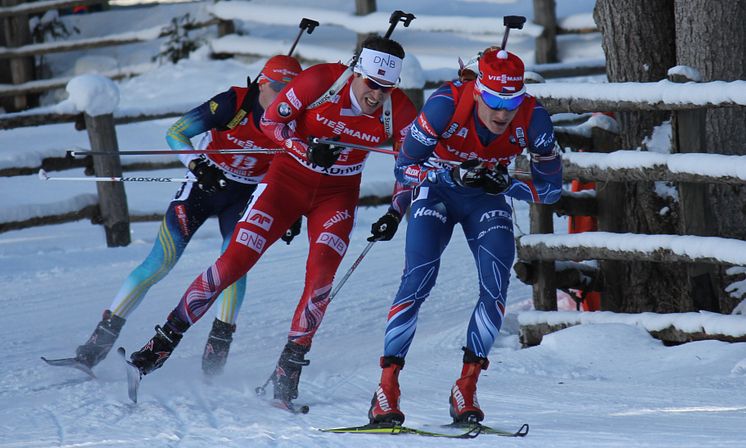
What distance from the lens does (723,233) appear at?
7.36 m

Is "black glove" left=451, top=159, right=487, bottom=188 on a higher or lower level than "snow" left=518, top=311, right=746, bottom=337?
higher

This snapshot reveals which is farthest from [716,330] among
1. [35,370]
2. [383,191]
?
[383,191]

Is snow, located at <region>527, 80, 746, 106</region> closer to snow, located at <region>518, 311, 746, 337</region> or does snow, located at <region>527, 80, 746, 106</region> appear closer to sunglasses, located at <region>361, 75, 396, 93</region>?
snow, located at <region>518, 311, 746, 337</region>

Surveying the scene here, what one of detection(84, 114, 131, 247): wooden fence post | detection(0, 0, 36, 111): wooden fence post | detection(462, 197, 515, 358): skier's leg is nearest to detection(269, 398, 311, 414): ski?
detection(462, 197, 515, 358): skier's leg

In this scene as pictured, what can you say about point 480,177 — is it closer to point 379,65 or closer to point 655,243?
point 379,65

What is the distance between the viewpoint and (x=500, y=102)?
218 inches

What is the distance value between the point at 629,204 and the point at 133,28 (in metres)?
12.5

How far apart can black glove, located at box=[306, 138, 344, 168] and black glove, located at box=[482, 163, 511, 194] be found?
1009 mm

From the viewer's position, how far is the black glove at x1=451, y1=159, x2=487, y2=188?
18.3 feet

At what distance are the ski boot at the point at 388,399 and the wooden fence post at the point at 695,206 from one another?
2218 millimetres

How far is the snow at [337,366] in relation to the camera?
Result: 216 inches

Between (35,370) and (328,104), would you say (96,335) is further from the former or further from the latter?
(328,104)

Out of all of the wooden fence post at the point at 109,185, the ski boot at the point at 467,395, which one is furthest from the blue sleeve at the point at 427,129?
the wooden fence post at the point at 109,185

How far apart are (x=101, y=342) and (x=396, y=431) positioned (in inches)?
88.7
